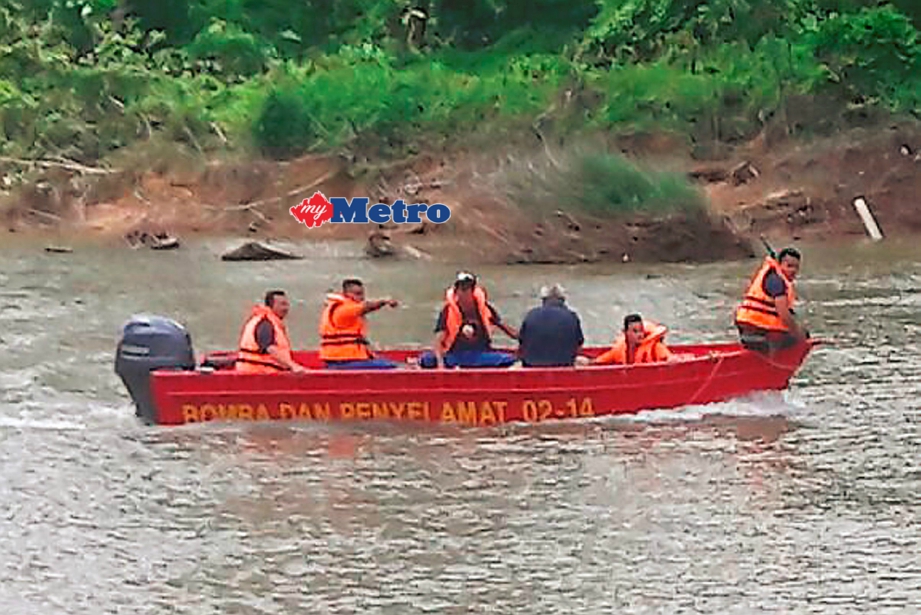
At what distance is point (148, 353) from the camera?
56.7 ft

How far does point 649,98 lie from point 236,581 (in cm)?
3175

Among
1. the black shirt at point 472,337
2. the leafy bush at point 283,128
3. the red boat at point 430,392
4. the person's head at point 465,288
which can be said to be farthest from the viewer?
the leafy bush at point 283,128

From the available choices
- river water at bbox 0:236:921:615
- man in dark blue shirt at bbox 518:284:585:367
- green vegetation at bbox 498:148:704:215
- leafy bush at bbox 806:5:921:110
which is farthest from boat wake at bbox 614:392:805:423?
leafy bush at bbox 806:5:921:110

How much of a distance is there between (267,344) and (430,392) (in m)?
1.51

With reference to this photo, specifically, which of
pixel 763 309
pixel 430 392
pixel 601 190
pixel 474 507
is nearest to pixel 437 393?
pixel 430 392

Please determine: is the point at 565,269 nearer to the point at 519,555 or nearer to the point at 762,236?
the point at 762,236

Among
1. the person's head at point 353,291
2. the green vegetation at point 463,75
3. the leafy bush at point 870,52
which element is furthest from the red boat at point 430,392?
the leafy bush at point 870,52

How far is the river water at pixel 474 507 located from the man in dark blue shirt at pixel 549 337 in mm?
663

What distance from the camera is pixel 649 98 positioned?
42.9 metres

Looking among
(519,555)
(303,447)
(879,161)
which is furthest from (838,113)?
(519,555)

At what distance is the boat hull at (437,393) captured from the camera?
16.9 m

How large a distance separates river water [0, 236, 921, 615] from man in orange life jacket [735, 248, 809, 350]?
22.8 inches

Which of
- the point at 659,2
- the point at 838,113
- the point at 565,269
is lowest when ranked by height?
the point at 565,269

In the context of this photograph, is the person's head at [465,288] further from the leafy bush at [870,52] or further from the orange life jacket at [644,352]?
the leafy bush at [870,52]
